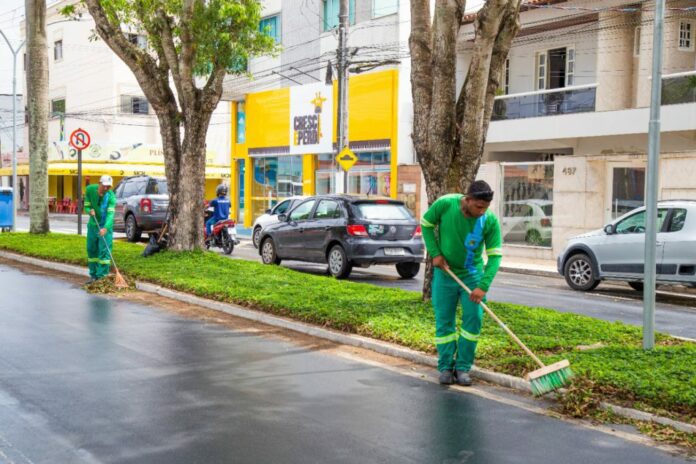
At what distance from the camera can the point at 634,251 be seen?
14328 mm

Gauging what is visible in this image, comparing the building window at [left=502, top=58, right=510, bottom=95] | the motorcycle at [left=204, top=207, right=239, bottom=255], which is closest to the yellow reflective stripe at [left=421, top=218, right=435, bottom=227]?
the motorcycle at [left=204, top=207, right=239, bottom=255]

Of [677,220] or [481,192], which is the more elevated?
[481,192]

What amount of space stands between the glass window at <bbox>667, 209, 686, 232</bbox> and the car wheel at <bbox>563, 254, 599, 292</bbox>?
160cm

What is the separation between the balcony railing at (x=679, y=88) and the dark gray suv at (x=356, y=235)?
8.21 meters

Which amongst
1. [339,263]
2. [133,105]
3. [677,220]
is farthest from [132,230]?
[133,105]

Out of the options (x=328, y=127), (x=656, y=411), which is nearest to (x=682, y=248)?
(x=656, y=411)

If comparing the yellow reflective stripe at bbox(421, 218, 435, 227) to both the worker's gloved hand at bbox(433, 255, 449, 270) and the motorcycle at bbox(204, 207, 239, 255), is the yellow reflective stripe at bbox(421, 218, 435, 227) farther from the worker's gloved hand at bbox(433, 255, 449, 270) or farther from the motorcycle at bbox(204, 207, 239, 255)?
the motorcycle at bbox(204, 207, 239, 255)

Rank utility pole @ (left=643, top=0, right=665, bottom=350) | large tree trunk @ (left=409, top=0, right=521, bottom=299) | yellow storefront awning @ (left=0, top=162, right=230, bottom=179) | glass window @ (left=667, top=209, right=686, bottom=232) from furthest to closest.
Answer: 1. yellow storefront awning @ (left=0, top=162, right=230, bottom=179)
2. glass window @ (left=667, top=209, right=686, bottom=232)
3. large tree trunk @ (left=409, top=0, right=521, bottom=299)
4. utility pole @ (left=643, top=0, right=665, bottom=350)

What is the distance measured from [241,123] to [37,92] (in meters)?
14.9

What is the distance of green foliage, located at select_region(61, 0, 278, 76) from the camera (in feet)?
51.4

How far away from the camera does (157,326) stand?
10047mm

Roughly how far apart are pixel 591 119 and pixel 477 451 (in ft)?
59.0

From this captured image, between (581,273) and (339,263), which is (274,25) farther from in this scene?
(581,273)

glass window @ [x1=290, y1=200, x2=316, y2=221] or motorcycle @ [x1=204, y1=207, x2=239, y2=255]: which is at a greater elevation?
glass window @ [x1=290, y1=200, x2=316, y2=221]
